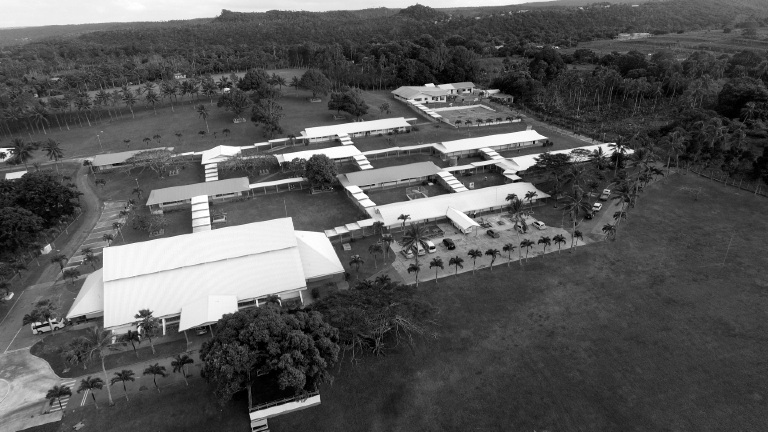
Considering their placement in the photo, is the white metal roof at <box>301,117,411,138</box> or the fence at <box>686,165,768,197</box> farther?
the white metal roof at <box>301,117,411,138</box>

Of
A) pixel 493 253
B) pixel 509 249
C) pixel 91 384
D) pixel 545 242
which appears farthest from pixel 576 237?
pixel 91 384

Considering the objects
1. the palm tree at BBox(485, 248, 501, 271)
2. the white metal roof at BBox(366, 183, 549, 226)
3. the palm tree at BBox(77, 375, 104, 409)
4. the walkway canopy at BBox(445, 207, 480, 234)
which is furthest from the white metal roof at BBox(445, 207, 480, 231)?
the palm tree at BBox(77, 375, 104, 409)

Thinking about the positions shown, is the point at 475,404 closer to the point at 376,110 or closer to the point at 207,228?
the point at 207,228

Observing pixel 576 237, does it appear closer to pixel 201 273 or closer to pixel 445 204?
pixel 445 204

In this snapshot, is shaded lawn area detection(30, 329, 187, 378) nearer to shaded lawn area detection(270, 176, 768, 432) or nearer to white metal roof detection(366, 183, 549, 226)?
shaded lawn area detection(270, 176, 768, 432)

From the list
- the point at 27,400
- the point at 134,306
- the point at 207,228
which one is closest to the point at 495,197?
the point at 207,228

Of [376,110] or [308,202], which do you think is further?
[376,110]
